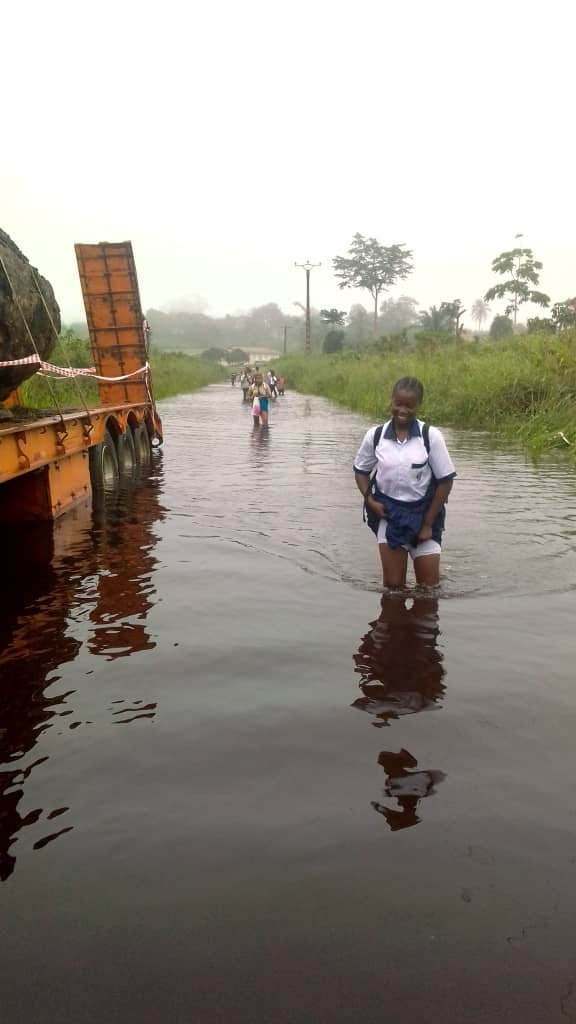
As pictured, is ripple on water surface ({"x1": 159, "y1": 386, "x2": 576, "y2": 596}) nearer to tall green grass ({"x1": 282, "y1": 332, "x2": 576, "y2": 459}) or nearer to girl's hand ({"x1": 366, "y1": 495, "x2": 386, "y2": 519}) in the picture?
girl's hand ({"x1": 366, "y1": 495, "x2": 386, "y2": 519})

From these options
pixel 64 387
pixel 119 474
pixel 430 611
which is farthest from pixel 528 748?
pixel 64 387

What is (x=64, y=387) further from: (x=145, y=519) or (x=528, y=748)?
(x=528, y=748)

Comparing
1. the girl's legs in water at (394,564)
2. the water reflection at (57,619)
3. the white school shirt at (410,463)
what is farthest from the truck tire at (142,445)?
the white school shirt at (410,463)

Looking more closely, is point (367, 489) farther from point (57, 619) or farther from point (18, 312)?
point (18, 312)

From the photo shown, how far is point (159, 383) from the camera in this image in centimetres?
3544

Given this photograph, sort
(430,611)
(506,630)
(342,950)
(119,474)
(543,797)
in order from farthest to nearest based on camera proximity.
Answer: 1. (119,474)
2. (430,611)
3. (506,630)
4. (543,797)
5. (342,950)

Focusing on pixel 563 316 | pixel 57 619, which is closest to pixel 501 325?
pixel 563 316

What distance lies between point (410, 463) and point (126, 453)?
691cm

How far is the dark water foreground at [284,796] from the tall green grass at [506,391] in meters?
9.10

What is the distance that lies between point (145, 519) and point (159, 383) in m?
28.5

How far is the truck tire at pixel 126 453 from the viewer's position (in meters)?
10.4

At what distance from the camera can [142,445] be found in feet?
40.4

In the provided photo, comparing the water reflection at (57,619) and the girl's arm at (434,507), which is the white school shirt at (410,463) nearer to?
the girl's arm at (434,507)

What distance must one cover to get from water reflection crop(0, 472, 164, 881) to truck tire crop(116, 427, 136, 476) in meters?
2.11
